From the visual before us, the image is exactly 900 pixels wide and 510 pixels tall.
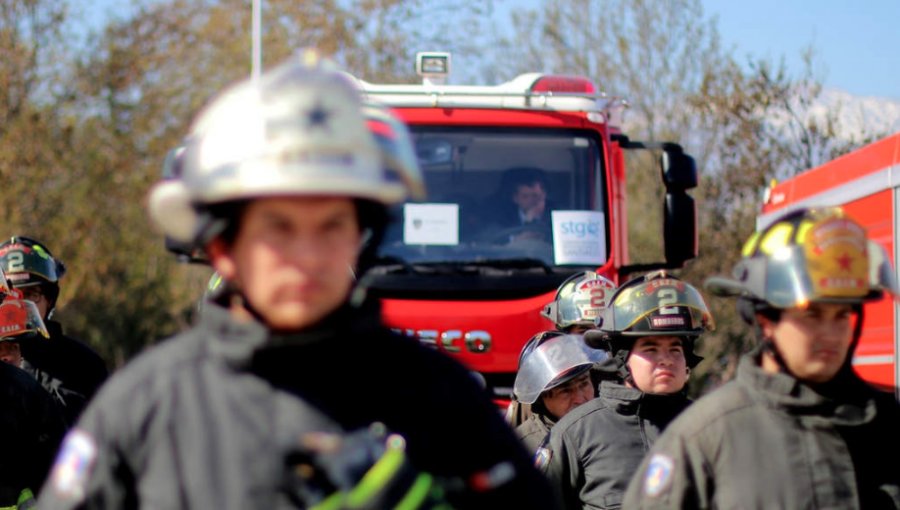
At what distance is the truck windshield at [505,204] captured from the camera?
8781 mm

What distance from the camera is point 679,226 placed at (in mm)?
8773

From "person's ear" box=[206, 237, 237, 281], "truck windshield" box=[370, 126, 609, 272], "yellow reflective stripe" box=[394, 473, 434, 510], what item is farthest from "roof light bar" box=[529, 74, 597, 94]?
"yellow reflective stripe" box=[394, 473, 434, 510]

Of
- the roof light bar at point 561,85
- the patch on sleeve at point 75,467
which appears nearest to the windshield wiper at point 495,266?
the roof light bar at point 561,85

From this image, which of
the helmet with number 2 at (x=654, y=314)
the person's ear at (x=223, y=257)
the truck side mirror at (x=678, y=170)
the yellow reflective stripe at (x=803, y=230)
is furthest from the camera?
the truck side mirror at (x=678, y=170)

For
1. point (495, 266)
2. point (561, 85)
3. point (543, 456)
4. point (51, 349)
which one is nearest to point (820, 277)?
point (543, 456)

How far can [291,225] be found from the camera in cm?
250

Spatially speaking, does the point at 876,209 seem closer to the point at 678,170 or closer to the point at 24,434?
the point at 678,170

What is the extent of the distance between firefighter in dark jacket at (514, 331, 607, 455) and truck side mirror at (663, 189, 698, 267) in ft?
6.87

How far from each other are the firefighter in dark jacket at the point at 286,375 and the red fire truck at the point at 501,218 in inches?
234

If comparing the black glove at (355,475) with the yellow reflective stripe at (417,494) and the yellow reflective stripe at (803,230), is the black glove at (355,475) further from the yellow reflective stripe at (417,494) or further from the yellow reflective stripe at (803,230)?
the yellow reflective stripe at (803,230)

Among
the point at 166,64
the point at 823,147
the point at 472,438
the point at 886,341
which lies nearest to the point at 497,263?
the point at 886,341

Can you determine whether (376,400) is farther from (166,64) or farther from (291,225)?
(166,64)

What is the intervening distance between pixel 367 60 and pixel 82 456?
24.1 metres

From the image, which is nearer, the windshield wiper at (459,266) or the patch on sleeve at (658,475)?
the patch on sleeve at (658,475)
